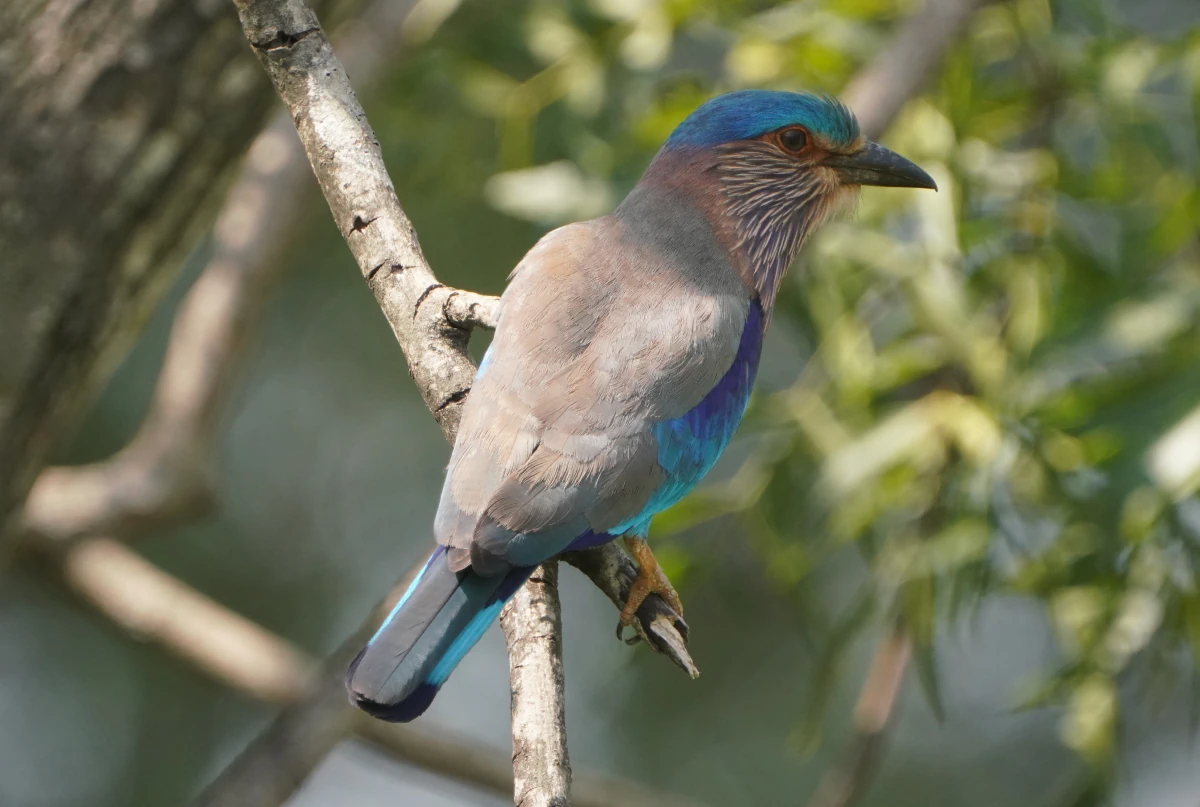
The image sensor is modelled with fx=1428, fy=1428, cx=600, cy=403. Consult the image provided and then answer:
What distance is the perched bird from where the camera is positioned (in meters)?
2.57

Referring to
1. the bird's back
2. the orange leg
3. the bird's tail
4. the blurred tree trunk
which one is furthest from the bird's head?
the bird's tail

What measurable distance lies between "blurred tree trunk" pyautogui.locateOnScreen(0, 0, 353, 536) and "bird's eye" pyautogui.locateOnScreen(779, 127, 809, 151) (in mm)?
1330

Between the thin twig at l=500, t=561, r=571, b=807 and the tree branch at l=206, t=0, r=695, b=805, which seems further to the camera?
the tree branch at l=206, t=0, r=695, b=805

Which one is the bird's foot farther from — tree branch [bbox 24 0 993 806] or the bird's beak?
the bird's beak

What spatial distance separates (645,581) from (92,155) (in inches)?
66.5

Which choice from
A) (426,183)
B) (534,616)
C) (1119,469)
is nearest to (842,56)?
(426,183)

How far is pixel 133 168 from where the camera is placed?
3469 millimetres

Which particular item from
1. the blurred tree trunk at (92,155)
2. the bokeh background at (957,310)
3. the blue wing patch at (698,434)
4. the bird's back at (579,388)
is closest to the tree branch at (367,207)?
the bird's back at (579,388)

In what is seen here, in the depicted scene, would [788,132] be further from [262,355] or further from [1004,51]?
[262,355]

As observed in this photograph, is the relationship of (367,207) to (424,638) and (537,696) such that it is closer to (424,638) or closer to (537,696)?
(424,638)

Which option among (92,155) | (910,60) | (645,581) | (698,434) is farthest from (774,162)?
(92,155)

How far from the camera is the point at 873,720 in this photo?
4.44 meters

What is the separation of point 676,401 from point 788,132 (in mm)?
1336

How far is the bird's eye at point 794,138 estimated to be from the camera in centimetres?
406
